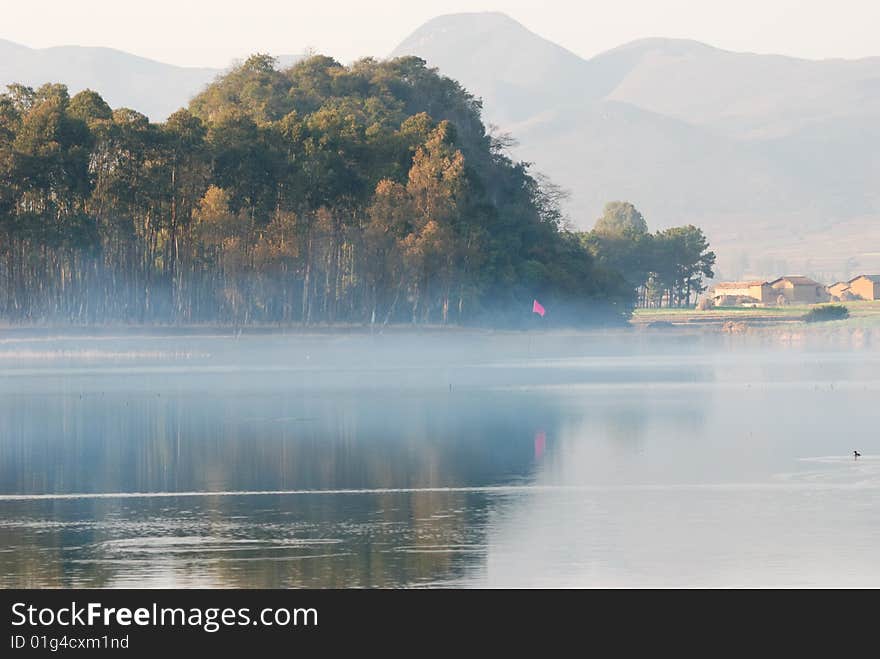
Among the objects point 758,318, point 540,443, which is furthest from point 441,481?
point 758,318

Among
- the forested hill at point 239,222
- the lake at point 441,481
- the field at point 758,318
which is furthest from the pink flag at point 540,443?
the field at point 758,318

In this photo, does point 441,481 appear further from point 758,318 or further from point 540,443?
point 758,318

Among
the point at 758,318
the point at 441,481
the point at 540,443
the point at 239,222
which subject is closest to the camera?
the point at 441,481

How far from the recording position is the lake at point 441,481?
1797 cm

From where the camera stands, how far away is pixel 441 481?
25922 mm

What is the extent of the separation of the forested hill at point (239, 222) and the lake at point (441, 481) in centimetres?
2573

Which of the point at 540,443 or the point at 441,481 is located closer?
the point at 441,481

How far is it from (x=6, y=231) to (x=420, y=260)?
23146 millimetres

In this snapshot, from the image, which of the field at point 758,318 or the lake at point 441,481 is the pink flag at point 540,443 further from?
the field at point 758,318

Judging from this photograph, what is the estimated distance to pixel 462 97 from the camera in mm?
125250

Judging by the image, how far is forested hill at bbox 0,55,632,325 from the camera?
80688mm

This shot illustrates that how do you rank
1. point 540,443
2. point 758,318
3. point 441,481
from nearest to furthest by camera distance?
1. point 441,481
2. point 540,443
3. point 758,318

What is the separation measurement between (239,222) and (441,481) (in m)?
59.8
